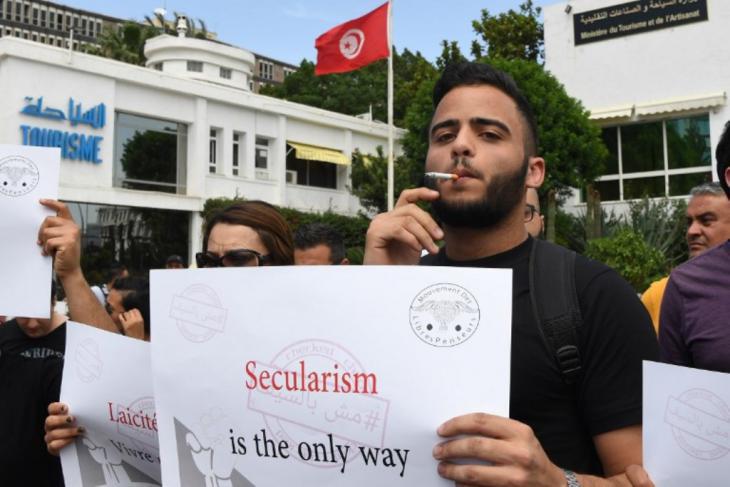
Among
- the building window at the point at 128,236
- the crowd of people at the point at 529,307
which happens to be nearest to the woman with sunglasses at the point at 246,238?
the crowd of people at the point at 529,307

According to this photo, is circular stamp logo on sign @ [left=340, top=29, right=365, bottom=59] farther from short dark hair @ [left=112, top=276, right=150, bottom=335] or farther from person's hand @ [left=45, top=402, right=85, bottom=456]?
person's hand @ [left=45, top=402, right=85, bottom=456]

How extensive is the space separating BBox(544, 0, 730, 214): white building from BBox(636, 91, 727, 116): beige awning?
0.03m

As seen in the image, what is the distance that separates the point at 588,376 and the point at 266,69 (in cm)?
9912

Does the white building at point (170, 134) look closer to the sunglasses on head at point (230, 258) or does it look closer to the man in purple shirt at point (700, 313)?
the sunglasses on head at point (230, 258)

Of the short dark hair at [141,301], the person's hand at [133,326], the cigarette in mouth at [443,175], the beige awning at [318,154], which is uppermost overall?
the beige awning at [318,154]

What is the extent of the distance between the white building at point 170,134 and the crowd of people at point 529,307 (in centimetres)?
1822

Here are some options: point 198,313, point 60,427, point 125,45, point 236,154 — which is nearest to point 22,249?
point 60,427

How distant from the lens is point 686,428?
Answer: 155 cm

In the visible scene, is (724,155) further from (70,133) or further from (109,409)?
(70,133)

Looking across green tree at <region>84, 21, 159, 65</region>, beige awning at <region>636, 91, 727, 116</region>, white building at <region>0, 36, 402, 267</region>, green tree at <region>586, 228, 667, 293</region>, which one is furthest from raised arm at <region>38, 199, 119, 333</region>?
green tree at <region>84, 21, 159, 65</region>

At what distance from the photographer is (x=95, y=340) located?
208cm

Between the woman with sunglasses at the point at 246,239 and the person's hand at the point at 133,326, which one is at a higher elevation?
the woman with sunglasses at the point at 246,239

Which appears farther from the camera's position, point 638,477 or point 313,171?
point 313,171

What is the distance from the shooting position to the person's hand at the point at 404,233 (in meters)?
1.72
